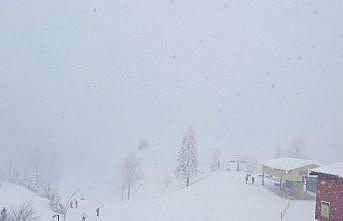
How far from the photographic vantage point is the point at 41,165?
12275 centimetres

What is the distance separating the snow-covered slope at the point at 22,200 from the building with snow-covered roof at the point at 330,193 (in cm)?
2638

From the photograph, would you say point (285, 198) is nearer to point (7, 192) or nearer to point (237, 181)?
point (237, 181)

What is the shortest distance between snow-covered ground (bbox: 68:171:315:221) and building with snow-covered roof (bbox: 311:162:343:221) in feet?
44.6

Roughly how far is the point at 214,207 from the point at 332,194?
2114 cm

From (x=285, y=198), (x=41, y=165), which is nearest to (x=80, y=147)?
(x=41, y=165)

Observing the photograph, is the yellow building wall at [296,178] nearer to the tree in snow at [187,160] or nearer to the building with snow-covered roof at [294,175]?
the building with snow-covered roof at [294,175]

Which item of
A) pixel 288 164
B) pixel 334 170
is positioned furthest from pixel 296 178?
pixel 334 170

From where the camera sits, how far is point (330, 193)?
21.7 m

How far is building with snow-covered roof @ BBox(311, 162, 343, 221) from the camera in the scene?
21172 mm

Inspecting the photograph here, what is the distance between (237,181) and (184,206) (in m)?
10.1

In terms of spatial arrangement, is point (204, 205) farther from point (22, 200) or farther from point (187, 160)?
point (22, 200)

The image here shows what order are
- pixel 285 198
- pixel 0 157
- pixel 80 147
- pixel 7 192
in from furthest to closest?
pixel 80 147 → pixel 0 157 → pixel 7 192 → pixel 285 198

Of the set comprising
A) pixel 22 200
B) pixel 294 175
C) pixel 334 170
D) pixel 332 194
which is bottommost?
pixel 22 200

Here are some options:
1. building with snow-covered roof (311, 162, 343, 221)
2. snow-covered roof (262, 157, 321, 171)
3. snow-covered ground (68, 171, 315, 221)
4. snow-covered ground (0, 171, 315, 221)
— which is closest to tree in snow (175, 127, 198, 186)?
snow-covered ground (68, 171, 315, 221)
